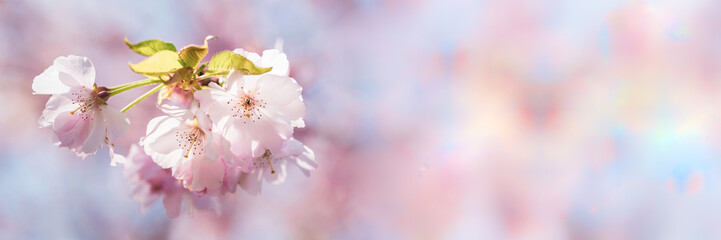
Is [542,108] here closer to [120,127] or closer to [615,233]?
[615,233]

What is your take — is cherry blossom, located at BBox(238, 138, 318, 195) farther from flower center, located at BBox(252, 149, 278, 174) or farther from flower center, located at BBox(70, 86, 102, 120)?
flower center, located at BBox(70, 86, 102, 120)

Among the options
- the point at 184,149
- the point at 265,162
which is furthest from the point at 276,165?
the point at 184,149

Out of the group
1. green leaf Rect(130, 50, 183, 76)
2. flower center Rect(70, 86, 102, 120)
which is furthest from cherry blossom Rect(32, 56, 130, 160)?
green leaf Rect(130, 50, 183, 76)

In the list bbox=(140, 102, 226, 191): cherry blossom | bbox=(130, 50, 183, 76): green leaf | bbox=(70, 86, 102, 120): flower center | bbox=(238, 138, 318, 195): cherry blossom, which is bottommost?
bbox=(238, 138, 318, 195): cherry blossom

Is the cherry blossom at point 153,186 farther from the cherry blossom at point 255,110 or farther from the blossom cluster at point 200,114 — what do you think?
the cherry blossom at point 255,110

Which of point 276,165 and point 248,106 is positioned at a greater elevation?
point 248,106

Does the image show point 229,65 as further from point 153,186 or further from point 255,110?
point 153,186

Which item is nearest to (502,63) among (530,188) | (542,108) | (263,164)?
(542,108)
